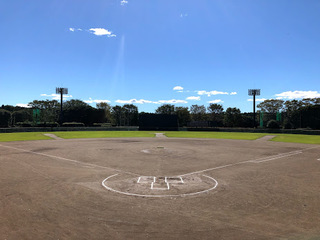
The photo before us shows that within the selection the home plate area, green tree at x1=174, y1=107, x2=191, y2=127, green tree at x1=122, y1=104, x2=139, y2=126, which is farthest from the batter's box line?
green tree at x1=122, y1=104, x2=139, y2=126

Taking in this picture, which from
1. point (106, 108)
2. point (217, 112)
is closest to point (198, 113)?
point (217, 112)

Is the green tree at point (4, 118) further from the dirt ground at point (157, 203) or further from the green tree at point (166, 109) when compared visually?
the dirt ground at point (157, 203)

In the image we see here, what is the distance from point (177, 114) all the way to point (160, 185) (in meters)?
A: 101

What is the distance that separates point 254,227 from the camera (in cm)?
687

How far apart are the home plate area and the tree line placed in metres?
85.2

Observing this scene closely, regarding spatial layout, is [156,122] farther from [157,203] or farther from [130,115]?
[157,203]

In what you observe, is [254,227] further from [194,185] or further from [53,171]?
[53,171]

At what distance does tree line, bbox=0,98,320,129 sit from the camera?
93.1 meters

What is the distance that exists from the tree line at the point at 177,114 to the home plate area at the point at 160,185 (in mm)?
85249

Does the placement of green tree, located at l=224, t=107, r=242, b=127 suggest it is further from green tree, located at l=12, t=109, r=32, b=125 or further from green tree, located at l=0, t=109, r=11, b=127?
green tree, located at l=12, t=109, r=32, b=125

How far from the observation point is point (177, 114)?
366ft

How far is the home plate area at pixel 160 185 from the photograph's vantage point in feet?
33.5

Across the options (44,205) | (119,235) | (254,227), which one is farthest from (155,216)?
(44,205)

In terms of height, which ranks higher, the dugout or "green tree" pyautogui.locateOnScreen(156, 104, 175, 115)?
"green tree" pyautogui.locateOnScreen(156, 104, 175, 115)
